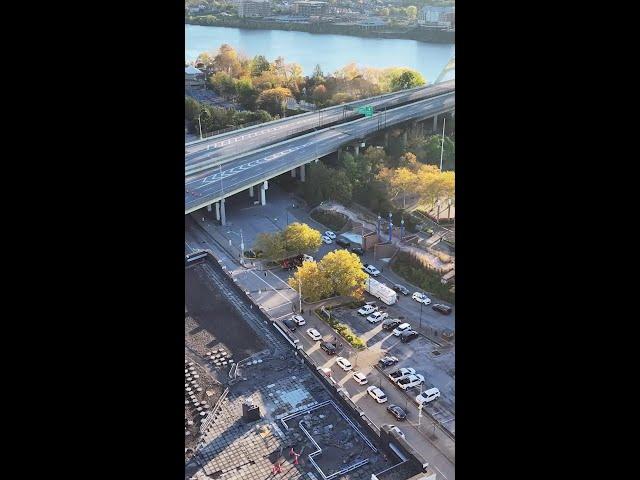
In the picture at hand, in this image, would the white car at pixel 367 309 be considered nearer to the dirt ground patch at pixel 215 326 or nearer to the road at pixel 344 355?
the road at pixel 344 355

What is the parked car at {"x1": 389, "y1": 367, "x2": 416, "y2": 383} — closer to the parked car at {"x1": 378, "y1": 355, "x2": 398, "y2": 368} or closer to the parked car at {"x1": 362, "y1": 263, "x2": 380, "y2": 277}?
the parked car at {"x1": 378, "y1": 355, "x2": 398, "y2": 368}

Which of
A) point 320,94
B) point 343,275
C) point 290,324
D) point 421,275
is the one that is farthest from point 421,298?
point 320,94

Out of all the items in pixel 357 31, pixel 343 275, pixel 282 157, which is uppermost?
pixel 357 31

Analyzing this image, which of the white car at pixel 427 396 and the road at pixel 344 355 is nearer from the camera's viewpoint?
the road at pixel 344 355

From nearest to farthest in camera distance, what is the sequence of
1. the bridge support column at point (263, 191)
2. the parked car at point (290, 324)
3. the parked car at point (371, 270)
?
the parked car at point (290, 324), the parked car at point (371, 270), the bridge support column at point (263, 191)

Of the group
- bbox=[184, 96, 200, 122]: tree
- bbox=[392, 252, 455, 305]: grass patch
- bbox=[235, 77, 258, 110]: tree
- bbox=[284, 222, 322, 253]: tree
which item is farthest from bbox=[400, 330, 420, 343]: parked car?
bbox=[235, 77, 258, 110]: tree

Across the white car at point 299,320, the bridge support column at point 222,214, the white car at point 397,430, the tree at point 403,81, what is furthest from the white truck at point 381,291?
the tree at point 403,81

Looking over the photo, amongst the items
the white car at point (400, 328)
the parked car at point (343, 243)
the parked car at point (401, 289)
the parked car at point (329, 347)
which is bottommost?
the parked car at point (329, 347)

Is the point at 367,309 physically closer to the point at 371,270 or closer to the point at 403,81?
the point at 371,270

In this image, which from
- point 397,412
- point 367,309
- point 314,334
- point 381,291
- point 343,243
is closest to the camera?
point 397,412
